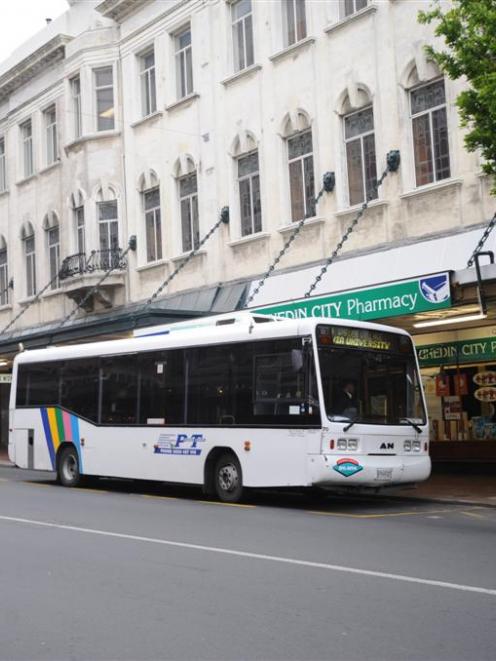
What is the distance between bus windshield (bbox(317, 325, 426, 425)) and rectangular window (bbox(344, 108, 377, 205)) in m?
6.52

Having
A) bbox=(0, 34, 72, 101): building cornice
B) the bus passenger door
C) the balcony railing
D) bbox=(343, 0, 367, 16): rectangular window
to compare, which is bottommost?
the bus passenger door

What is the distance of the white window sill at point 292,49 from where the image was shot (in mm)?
22875

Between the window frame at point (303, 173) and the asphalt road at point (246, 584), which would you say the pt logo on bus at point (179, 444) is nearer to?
the asphalt road at point (246, 584)

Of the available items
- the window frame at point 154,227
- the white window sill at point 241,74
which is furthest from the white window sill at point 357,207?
the window frame at point 154,227

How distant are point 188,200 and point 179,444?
38.9ft

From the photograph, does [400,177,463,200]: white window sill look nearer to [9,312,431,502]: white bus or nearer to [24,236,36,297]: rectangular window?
[9,312,431,502]: white bus

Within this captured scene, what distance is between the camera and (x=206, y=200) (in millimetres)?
26078

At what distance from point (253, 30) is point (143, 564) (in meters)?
18.6

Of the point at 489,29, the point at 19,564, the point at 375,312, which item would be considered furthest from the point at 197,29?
the point at 19,564

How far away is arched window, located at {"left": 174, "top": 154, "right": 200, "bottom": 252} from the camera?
26723 millimetres

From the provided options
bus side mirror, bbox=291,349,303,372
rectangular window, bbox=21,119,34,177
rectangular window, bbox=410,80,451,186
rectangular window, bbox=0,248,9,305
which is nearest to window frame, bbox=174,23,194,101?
rectangular window, bbox=410,80,451,186

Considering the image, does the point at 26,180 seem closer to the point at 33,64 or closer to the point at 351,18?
the point at 33,64

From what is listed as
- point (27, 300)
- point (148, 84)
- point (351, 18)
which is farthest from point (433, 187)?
point (27, 300)

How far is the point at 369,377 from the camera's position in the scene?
49.1ft
